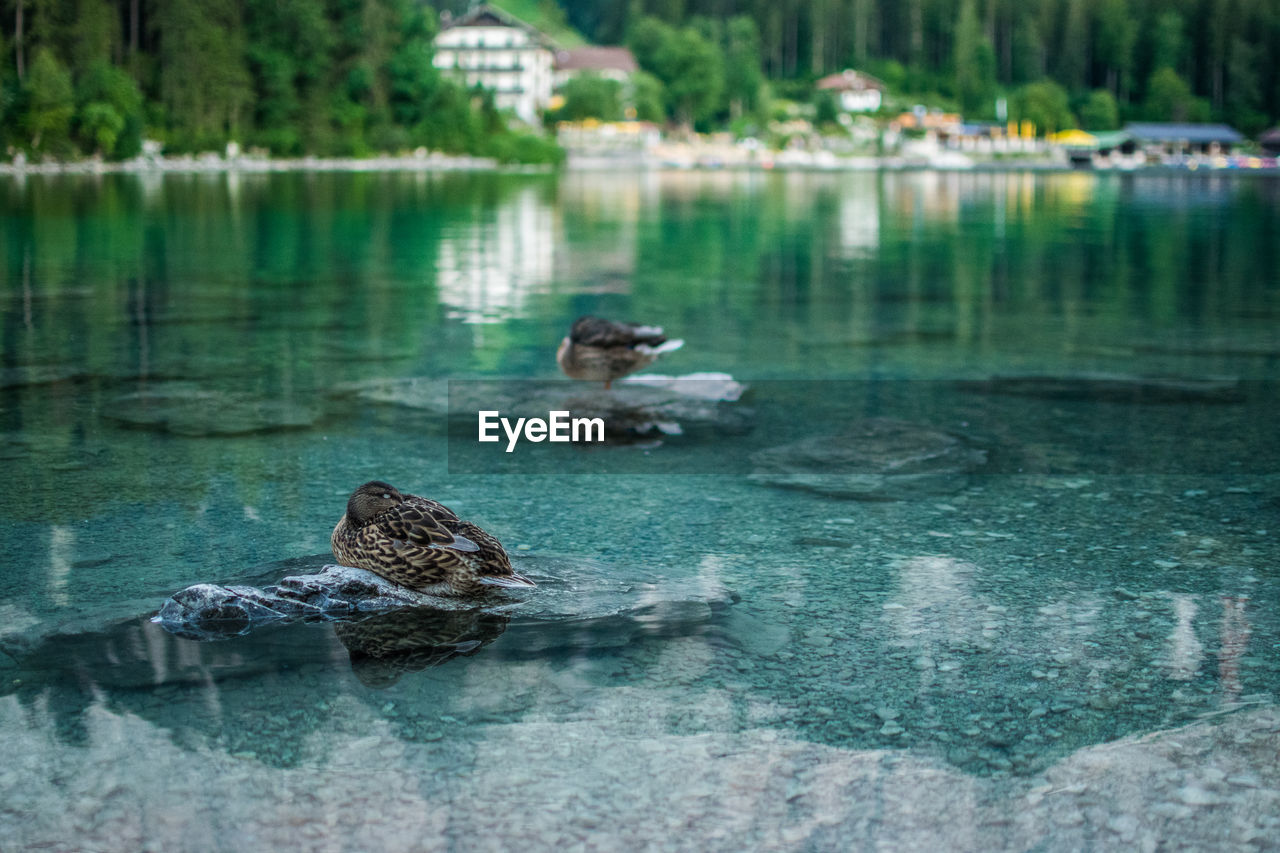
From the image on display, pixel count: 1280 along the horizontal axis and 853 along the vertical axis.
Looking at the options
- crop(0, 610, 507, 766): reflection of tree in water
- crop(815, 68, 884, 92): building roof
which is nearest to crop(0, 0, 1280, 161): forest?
crop(815, 68, 884, 92): building roof

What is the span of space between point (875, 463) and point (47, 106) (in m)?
78.3

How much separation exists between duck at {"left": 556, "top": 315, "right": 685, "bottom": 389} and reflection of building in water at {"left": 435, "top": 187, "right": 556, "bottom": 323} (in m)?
5.37

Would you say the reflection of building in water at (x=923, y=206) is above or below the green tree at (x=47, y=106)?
below

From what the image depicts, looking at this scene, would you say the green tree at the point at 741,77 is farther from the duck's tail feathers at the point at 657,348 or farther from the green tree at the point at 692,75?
the duck's tail feathers at the point at 657,348

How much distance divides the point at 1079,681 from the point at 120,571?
4.01 meters

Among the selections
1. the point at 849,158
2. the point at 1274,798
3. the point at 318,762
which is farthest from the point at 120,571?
the point at 849,158

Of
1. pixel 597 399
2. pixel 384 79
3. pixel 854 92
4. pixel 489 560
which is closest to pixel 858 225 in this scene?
pixel 597 399

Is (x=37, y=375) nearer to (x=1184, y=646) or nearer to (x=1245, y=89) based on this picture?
(x=1184, y=646)

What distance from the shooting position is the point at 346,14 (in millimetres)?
114875

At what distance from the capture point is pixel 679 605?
566cm

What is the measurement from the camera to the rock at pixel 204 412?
9.31m

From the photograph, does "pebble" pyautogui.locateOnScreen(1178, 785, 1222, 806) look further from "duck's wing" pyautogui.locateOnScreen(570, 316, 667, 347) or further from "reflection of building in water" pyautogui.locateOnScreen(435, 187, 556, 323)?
"reflection of building in water" pyautogui.locateOnScreen(435, 187, 556, 323)

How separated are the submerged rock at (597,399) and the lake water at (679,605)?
6.4 inches

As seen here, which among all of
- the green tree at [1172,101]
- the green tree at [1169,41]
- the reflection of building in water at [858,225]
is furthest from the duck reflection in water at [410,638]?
the green tree at [1169,41]
